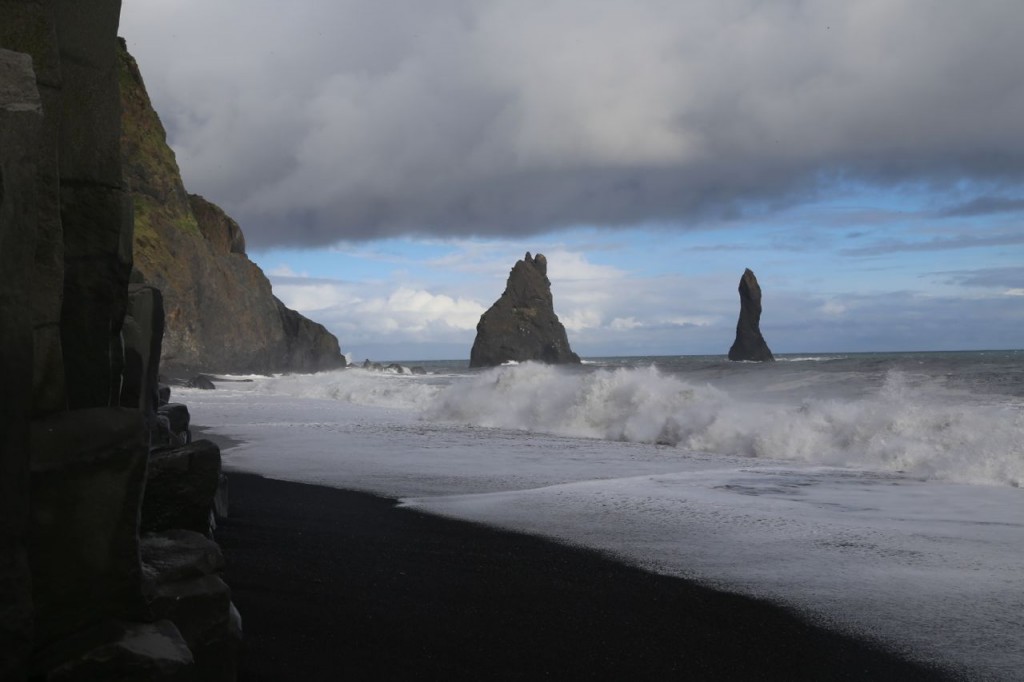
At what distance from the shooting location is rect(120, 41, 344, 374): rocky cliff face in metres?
41.0

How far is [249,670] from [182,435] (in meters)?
3.98

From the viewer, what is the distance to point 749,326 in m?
75.4

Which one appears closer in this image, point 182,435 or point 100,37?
point 100,37

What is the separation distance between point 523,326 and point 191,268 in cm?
3759

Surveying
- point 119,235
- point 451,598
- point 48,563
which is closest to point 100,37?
point 119,235

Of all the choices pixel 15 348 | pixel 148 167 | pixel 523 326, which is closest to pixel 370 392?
pixel 15 348

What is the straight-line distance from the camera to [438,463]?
9.04 meters

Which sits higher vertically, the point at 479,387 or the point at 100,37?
the point at 100,37

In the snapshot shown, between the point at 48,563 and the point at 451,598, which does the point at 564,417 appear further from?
the point at 48,563

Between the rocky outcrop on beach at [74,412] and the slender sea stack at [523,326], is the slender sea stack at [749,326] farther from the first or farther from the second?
the rocky outcrop on beach at [74,412]

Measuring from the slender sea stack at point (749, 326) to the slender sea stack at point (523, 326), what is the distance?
49.7 ft

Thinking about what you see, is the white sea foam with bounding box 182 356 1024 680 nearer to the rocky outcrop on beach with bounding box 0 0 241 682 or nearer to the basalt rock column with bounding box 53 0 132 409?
the rocky outcrop on beach with bounding box 0 0 241 682

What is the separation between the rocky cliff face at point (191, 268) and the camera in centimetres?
4103

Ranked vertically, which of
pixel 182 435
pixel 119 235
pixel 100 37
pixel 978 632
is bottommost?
pixel 978 632
